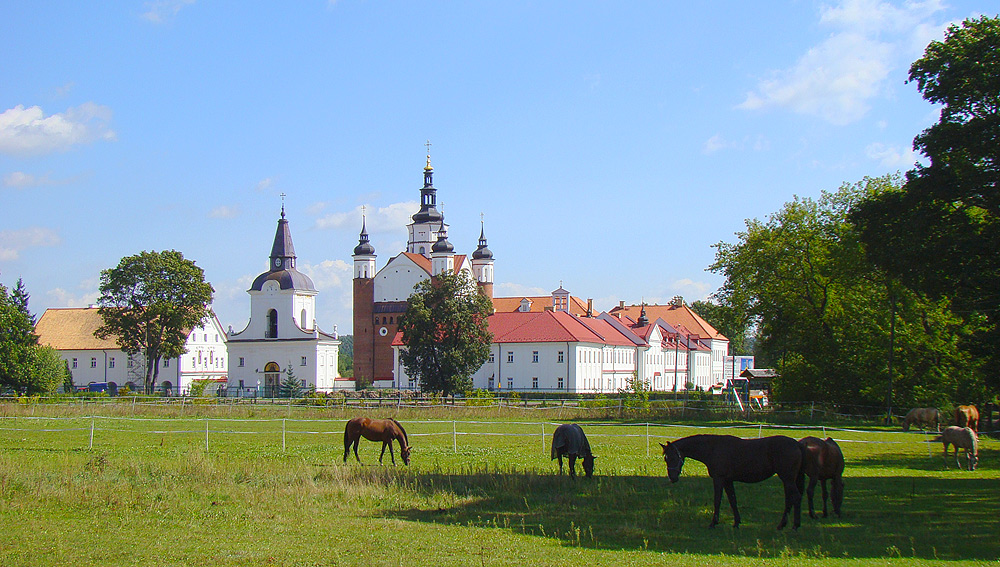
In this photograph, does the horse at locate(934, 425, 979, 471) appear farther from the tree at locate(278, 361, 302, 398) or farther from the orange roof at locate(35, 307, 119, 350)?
the orange roof at locate(35, 307, 119, 350)

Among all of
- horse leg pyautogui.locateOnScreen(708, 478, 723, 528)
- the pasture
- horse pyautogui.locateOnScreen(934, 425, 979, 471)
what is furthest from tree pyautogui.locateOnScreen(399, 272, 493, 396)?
horse leg pyautogui.locateOnScreen(708, 478, 723, 528)

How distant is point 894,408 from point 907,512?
28.9 m

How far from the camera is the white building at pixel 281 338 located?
9194cm

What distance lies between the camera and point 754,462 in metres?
13.4

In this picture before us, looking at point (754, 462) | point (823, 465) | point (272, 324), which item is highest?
point (272, 324)

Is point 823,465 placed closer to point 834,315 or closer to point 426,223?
point 834,315

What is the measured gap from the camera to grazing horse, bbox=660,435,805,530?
13281 mm

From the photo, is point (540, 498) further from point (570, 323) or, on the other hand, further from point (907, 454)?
point (570, 323)

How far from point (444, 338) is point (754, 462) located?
176 ft

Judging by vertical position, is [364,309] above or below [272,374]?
above

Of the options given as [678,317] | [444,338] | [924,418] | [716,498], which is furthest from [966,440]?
[678,317]

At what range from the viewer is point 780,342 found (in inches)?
1965

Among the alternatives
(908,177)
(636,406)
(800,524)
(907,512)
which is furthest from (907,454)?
(636,406)

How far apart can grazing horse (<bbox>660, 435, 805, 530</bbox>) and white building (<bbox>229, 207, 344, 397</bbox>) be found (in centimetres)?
8044
